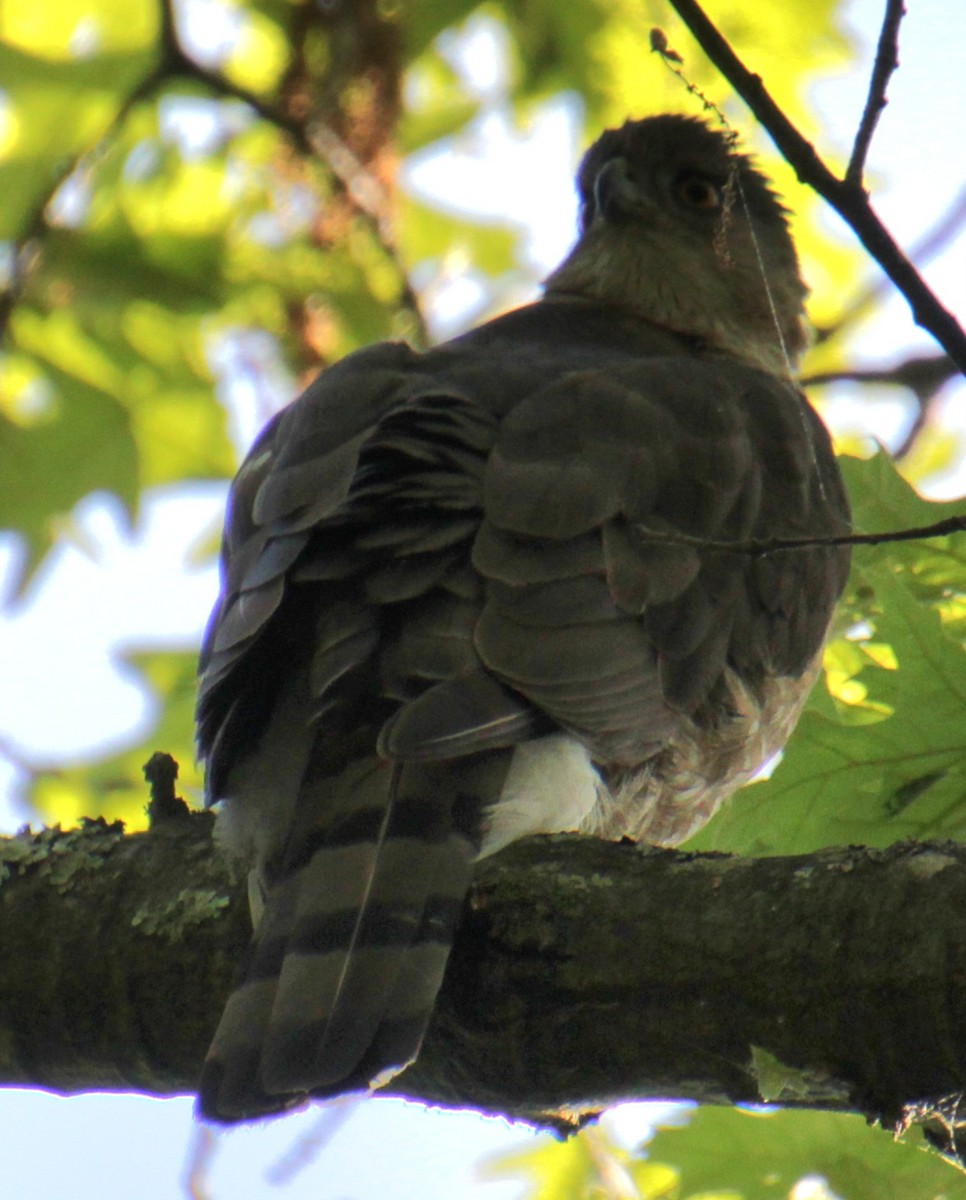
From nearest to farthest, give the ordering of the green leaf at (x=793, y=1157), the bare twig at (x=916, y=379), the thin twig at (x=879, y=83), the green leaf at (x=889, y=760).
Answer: the thin twig at (x=879, y=83) → the green leaf at (x=889, y=760) → the green leaf at (x=793, y=1157) → the bare twig at (x=916, y=379)

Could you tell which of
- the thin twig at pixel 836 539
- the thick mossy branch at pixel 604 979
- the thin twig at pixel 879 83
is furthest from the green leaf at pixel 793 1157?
the thin twig at pixel 879 83

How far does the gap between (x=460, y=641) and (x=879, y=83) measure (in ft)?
3.42

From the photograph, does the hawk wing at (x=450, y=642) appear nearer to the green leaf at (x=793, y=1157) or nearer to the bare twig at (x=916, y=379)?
the green leaf at (x=793, y=1157)

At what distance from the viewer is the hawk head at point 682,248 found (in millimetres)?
5137

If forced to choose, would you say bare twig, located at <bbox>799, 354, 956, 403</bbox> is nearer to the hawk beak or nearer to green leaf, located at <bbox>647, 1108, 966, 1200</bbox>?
the hawk beak

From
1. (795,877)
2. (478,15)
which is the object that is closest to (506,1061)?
(795,877)

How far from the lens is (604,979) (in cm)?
232

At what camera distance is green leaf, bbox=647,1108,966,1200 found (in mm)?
2977

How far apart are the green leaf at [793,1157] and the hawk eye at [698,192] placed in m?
2.95

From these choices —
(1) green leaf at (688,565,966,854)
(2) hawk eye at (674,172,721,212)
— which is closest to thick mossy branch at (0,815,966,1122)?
(1) green leaf at (688,565,966,854)

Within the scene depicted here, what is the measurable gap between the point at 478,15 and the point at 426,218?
873 mm

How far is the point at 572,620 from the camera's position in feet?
9.61

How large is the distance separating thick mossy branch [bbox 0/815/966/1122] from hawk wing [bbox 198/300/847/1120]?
12cm

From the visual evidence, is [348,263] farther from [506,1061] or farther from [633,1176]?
[506,1061]
